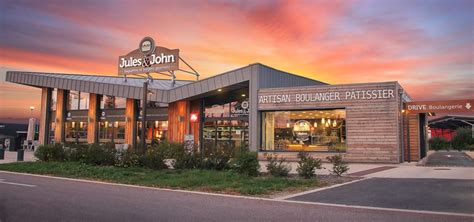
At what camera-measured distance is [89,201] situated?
10.1 m

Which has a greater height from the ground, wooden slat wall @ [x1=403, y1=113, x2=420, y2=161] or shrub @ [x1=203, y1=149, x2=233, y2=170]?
wooden slat wall @ [x1=403, y1=113, x2=420, y2=161]

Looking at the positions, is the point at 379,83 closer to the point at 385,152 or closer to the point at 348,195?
the point at 385,152

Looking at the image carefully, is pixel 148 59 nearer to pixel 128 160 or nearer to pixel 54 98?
pixel 54 98

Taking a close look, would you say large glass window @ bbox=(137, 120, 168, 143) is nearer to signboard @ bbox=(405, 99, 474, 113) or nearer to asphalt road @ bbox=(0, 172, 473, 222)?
signboard @ bbox=(405, 99, 474, 113)

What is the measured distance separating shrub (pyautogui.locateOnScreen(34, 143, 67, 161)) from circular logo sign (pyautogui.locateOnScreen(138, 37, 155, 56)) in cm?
1362

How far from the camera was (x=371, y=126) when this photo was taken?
2352 cm

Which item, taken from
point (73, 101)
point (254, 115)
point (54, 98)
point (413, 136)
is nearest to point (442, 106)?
point (413, 136)

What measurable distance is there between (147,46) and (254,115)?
11.9m

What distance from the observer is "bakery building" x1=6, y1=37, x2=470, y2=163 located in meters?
23.5

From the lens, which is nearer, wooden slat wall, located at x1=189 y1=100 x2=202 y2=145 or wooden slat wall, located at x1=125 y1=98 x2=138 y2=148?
Answer: wooden slat wall, located at x1=189 y1=100 x2=202 y2=145

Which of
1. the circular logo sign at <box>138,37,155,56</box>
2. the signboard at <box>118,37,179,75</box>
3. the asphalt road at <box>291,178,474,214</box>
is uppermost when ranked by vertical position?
the circular logo sign at <box>138,37,155,56</box>

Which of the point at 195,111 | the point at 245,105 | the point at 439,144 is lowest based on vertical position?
the point at 439,144

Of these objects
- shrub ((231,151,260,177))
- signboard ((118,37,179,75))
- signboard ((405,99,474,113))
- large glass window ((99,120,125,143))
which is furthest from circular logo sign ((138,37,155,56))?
shrub ((231,151,260,177))

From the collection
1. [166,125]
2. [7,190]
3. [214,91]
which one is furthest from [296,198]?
[166,125]
